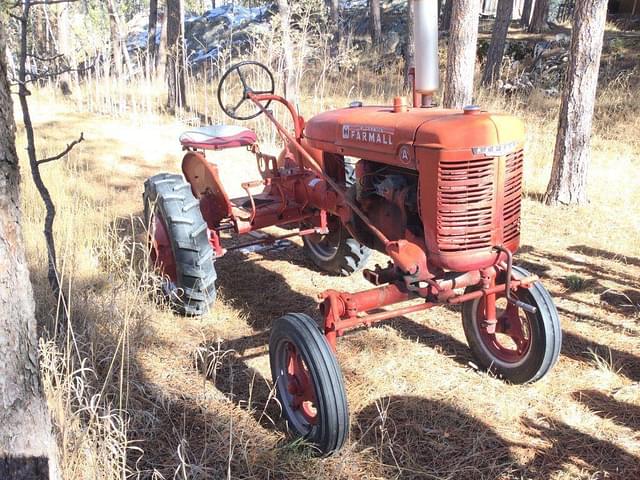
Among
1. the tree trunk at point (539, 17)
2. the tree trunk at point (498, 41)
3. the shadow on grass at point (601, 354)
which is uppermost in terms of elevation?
the tree trunk at point (539, 17)

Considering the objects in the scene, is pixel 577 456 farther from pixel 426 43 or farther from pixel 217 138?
pixel 217 138

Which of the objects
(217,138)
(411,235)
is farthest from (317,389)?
(217,138)

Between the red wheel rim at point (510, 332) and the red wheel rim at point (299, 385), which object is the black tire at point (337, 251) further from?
the red wheel rim at point (299, 385)

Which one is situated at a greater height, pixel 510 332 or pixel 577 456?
pixel 510 332

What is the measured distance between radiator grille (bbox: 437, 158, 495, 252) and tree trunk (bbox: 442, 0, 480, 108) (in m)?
4.29

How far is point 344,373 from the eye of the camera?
303 cm

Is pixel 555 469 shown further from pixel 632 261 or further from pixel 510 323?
pixel 632 261

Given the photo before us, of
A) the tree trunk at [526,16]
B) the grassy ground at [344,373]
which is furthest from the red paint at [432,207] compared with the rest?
the tree trunk at [526,16]

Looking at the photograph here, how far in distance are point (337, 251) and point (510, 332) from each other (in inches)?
61.7

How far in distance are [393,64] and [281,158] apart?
11.7 meters

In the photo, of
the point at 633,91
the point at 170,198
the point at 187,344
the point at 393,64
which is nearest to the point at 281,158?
the point at 170,198

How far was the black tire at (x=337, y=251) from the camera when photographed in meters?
4.11

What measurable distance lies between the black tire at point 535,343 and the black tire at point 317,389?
949 millimetres

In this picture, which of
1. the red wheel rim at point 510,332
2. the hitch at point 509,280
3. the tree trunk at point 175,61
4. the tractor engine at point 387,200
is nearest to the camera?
the hitch at point 509,280
